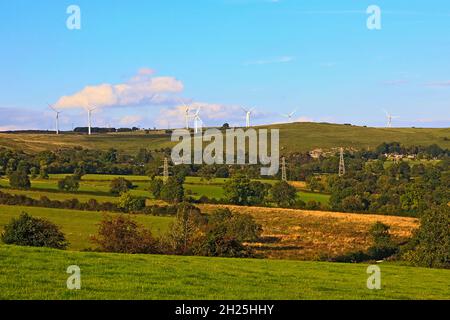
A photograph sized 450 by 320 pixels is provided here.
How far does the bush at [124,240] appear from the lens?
4594 centimetres

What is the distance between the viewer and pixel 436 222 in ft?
201

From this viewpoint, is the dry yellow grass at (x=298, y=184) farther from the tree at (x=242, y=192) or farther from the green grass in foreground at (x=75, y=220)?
the green grass in foreground at (x=75, y=220)

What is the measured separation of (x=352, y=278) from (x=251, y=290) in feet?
29.4

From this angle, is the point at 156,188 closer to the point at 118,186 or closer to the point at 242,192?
the point at 118,186

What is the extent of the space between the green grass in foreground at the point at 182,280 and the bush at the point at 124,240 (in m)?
15.5

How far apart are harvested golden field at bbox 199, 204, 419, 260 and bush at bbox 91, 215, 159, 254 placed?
22.6 m

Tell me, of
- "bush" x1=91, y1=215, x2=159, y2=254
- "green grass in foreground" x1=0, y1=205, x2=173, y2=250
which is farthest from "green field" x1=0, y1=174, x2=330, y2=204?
"bush" x1=91, y1=215, x2=159, y2=254

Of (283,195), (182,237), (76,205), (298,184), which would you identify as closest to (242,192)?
(283,195)

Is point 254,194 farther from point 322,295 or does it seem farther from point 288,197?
point 322,295

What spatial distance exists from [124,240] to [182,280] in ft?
89.2

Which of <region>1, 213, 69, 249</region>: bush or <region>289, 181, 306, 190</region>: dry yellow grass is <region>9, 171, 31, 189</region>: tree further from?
<region>1, 213, 69, 249</region>: bush

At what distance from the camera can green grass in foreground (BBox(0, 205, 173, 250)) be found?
255 feet

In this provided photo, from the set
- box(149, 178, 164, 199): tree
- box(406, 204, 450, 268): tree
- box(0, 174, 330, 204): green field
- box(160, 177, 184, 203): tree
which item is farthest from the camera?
box(149, 178, 164, 199): tree
